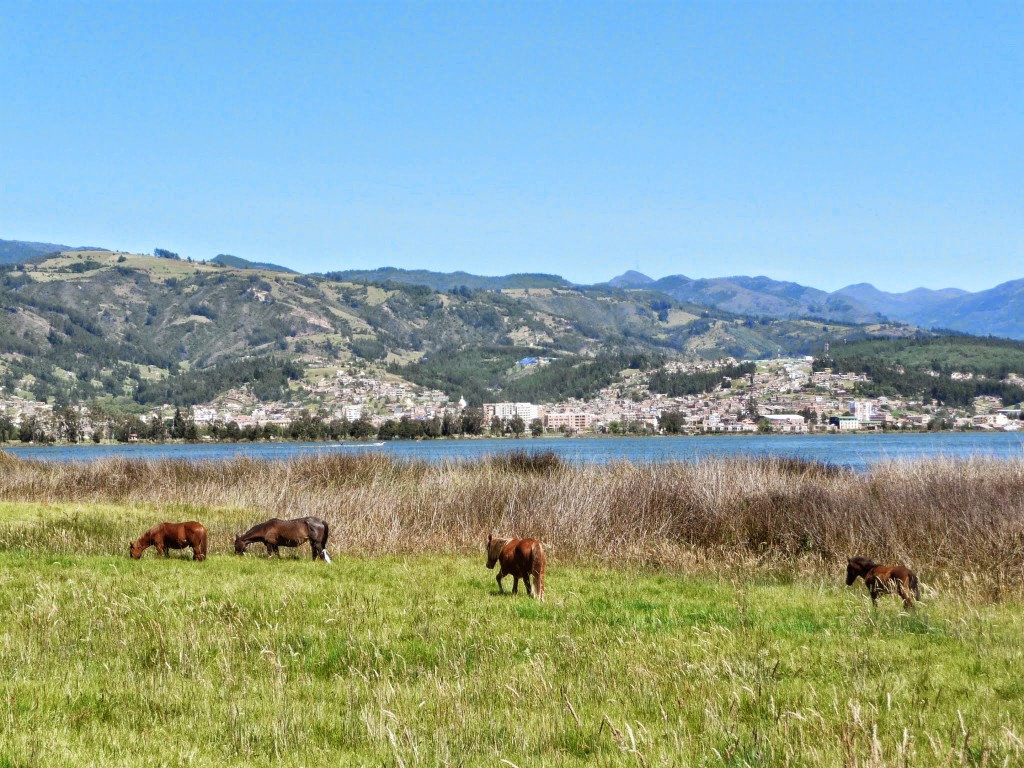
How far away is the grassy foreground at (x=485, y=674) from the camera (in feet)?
18.0

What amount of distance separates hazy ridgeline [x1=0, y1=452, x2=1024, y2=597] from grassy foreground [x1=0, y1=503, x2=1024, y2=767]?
393 cm

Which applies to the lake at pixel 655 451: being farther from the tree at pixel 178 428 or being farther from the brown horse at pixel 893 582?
the brown horse at pixel 893 582

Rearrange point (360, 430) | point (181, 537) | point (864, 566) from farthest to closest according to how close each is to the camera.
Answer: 1. point (360, 430)
2. point (181, 537)
3. point (864, 566)

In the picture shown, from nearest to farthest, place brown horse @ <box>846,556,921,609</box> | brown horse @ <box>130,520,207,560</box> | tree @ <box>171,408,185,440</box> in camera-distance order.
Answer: brown horse @ <box>846,556,921,609</box>, brown horse @ <box>130,520,207,560</box>, tree @ <box>171,408,185,440</box>

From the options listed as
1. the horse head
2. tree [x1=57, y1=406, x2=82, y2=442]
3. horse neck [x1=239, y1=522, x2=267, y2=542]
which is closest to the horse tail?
the horse head

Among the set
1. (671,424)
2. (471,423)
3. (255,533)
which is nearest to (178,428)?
(471,423)

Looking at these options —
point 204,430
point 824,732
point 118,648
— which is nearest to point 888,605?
point 824,732

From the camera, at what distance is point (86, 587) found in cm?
1124

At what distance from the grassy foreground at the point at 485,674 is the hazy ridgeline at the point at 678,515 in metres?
3.93

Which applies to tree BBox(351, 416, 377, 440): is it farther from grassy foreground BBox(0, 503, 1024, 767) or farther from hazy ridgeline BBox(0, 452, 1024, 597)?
grassy foreground BBox(0, 503, 1024, 767)

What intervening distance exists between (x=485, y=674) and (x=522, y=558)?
3.82 meters

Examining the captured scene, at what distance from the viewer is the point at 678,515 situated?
66.8 ft

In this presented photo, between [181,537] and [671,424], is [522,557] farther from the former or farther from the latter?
[671,424]

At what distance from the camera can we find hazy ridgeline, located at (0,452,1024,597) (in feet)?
53.0
